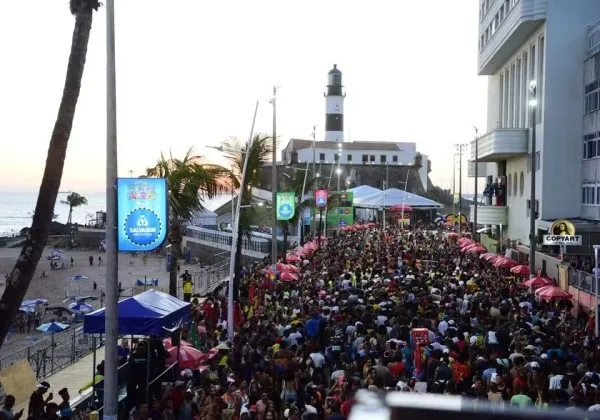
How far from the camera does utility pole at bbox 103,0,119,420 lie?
1038 cm

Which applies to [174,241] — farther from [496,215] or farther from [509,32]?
[496,215]

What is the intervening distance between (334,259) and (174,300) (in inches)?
800

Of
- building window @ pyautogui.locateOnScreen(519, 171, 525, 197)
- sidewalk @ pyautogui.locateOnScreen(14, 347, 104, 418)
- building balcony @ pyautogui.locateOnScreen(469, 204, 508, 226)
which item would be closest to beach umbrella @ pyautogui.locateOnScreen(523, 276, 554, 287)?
sidewalk @ pyautogui.locateOnScreen(14, 347, 104, 418)

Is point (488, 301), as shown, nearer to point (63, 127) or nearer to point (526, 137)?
point (63, 127)

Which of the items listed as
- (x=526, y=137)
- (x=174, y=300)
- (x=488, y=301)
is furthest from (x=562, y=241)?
(x=526, y=137)

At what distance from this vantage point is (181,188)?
900 inches

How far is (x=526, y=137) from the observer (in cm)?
4894

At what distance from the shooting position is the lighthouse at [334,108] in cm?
12150

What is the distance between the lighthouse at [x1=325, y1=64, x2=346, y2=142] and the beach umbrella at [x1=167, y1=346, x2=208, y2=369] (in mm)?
106391

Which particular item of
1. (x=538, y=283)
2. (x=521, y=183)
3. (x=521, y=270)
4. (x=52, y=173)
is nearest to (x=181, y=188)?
(x=52, y=173)

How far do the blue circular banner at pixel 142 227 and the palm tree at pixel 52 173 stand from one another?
224cm

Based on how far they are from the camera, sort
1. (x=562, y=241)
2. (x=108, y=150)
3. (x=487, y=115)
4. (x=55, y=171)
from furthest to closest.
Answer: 1. (x=487, y=115)
2. (x=562, y=241)
3. (x=55, y=171)
4. (x=108, y=150)

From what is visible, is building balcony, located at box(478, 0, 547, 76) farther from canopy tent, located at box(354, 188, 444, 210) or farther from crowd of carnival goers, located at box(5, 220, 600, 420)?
crowd of carnival goers, located at box(5, 220, 600, 420)

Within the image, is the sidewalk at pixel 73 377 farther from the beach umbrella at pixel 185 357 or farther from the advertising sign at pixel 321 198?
the advertising sign at pixel 321 198
